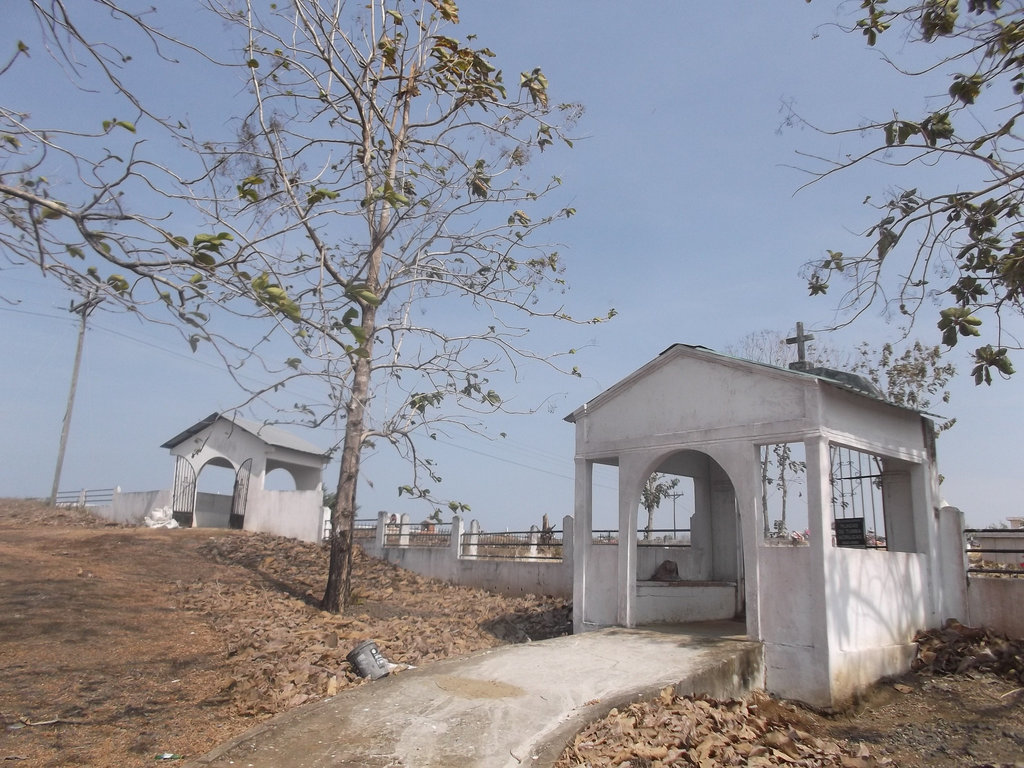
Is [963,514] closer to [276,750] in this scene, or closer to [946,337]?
[946,337]

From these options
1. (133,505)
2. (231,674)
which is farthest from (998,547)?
(133,505)

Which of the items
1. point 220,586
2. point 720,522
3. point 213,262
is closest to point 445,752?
point 213,262

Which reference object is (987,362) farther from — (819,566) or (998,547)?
(998,547)

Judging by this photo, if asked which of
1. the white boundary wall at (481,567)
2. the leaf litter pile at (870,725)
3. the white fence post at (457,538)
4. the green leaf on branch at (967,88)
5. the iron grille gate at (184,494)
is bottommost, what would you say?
the leaf litter pile at (870,725)

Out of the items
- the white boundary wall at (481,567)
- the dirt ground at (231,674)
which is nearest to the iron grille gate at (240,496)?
the white boundary wall at (481,567)

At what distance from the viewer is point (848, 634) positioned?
891 cm

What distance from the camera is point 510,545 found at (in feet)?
56.3

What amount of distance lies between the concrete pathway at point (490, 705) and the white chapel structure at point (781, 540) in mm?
817

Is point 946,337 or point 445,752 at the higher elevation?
point 946,337

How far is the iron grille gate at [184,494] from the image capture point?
23875 millimetres

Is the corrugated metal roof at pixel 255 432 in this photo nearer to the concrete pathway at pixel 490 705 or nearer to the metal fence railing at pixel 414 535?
the metal fence railing at pixel 414 535

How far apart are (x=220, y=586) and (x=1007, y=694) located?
11.5 meters

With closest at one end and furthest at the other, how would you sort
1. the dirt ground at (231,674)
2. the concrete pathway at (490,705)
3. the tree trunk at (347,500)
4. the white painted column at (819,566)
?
the concrete pathway at (490,705)
the dirt ground at (231,674)
the white painted column at (819,566)
the tree trunk at (347,500)

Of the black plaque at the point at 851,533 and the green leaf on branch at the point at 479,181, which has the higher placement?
the green leaf on branch at the point at 479,181
